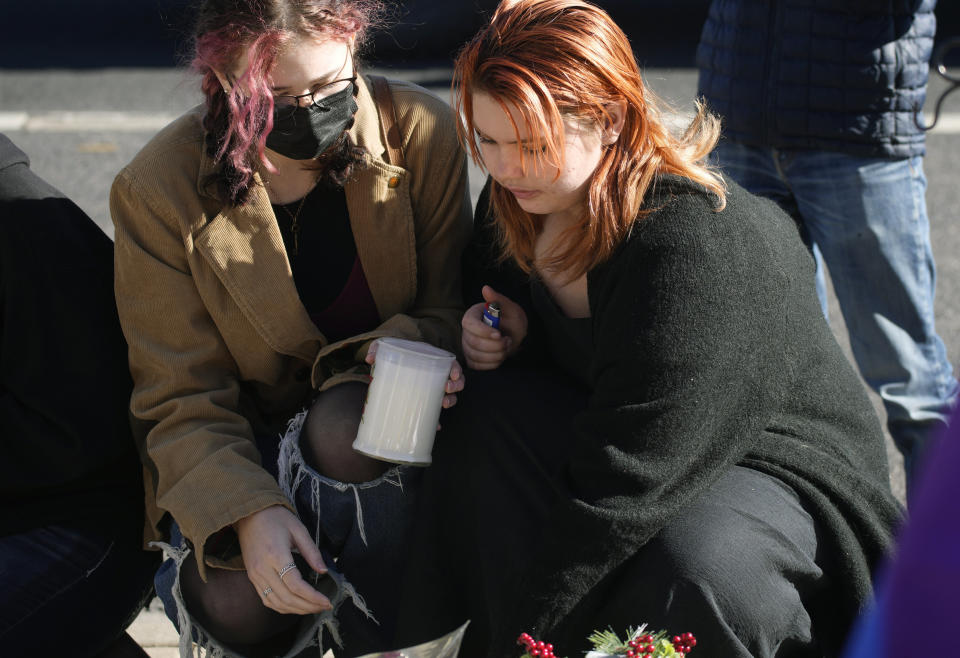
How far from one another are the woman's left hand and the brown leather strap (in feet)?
1.29

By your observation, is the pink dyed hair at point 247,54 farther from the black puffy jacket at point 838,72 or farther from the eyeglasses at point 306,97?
the black puffy jacket at point 838,72

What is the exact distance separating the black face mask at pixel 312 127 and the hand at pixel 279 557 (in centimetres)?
63

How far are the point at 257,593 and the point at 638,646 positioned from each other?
73cm

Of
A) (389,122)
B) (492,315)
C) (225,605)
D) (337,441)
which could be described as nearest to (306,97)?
(389,122)

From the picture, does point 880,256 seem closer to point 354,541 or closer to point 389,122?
point 389,122

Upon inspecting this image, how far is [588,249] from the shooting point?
5.97 ft

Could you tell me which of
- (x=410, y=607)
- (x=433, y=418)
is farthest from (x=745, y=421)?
(x=410, y=607)

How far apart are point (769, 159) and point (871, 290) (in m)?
0.38

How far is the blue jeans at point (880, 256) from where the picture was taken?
7.89 ft

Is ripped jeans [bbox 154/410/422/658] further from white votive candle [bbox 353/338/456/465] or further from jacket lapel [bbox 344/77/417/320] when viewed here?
jacket lapel [bbox 344/77/417/320]

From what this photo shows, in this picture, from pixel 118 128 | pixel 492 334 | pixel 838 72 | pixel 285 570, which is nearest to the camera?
pixel 285 570

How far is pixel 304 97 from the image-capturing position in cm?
192

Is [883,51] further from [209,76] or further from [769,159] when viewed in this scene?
[209,76]

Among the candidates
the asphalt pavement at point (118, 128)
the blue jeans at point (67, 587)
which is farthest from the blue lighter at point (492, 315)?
the asphalt pavement at point (118, 128)
